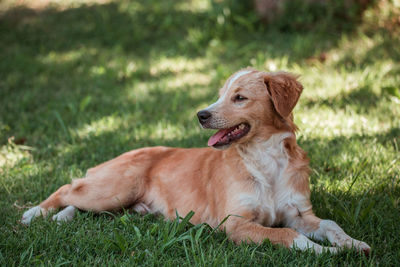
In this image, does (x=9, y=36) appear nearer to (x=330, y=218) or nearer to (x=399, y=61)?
(x=399, y=61)

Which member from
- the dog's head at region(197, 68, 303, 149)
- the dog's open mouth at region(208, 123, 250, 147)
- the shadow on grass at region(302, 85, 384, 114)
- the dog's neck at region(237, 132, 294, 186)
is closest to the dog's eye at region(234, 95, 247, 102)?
the dog's head at region(197, 68, 303, 149)

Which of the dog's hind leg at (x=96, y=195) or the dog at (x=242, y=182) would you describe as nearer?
the dog at (x=242, y=182)

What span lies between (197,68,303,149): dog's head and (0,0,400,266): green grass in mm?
811

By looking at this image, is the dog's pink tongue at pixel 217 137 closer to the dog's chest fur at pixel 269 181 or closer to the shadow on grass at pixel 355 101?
the dog's chest fur at pixel 269 181

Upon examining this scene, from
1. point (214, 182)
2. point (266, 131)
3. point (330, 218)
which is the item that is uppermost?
point (266, 131)

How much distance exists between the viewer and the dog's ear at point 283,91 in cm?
371

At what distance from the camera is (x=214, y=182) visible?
3.89 m

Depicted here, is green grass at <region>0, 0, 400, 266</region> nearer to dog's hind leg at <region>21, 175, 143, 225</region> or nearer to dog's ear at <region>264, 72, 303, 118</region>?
dog's hind leg at <region>21, 175, 143, 225</region>

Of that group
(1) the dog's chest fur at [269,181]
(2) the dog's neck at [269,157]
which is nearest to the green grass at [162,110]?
(1) the dog's chest fur at [269,181]

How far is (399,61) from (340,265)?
213 inches

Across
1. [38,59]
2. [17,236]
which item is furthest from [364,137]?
[38,59]

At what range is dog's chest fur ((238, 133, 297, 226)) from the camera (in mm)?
3639

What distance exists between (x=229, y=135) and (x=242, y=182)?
1.32ft

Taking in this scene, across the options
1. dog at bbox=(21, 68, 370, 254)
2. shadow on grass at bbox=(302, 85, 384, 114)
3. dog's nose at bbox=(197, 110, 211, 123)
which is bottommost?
shadow on grass at bbox=(302, 85, 384, 114)
